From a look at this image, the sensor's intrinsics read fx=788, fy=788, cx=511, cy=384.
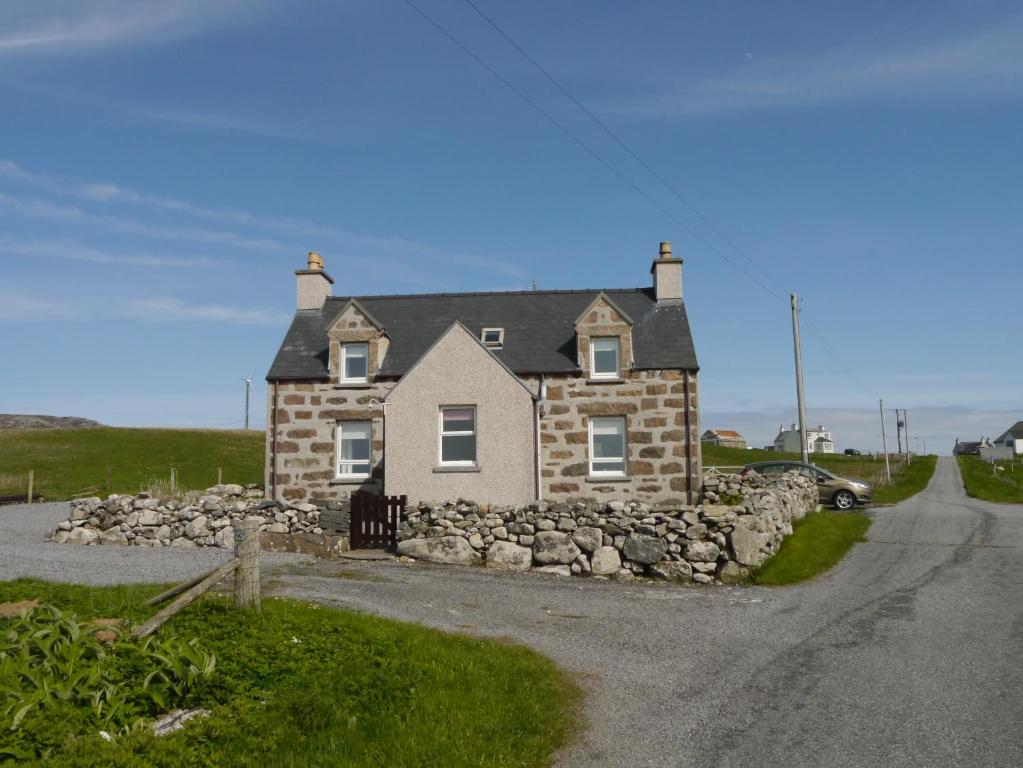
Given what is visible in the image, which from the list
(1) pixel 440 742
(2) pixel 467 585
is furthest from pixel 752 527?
(1) pixel 440 742

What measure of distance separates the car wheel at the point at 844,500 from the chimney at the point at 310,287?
70.9 feet

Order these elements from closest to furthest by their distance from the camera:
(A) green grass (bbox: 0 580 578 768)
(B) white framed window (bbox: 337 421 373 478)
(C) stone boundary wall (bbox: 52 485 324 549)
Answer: (A) green grass (bbox: 0 580 578 768)
(C) stone boundary wall (bbox: 52 485 324 549)
(B) white framed window (bbox: 337 421 373 478)

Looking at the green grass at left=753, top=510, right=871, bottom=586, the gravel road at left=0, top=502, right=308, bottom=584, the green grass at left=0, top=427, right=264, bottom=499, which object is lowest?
the green grass at left=753, top=510, right=871, bottom=586

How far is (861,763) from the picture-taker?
23.0 feet

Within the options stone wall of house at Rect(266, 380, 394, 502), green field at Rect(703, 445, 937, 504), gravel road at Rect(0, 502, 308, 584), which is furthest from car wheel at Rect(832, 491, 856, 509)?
gravel road at Rect(0, 502, 308, 584)

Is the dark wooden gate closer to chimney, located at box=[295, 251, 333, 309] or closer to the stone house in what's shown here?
the stone house

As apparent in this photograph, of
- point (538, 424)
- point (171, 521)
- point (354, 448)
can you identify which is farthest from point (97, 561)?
point (538, 424)

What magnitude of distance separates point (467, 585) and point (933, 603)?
8.60m

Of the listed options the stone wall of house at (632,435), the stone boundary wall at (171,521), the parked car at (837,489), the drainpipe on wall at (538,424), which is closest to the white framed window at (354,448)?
the stone boundary wall at (171,521)

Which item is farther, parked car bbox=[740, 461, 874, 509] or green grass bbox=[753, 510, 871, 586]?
parked car bbox=[740, 461, 874, 509]

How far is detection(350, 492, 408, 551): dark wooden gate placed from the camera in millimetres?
20609

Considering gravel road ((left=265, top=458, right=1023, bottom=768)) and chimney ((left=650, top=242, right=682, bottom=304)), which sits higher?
chimney ((left=650, top=242, right=682, bottom=304))

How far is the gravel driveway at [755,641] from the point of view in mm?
7551

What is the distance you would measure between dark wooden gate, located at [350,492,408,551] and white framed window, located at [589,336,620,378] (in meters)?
8.41
